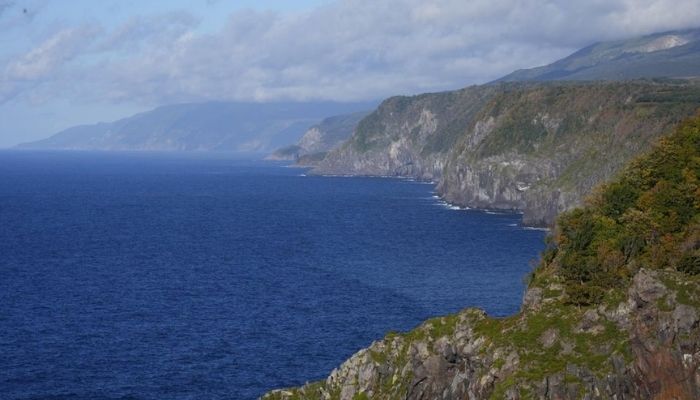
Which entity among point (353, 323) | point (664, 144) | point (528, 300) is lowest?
point (353, 323)

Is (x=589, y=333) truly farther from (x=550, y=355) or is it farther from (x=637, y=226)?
(x=637, y=226)

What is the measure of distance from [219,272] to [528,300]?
86005 millimetres

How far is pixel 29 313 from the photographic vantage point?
118875 millimetres

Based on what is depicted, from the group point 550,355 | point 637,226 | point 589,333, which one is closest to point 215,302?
point 637,226

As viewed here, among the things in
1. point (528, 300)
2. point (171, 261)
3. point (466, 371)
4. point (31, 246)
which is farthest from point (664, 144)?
point (31, 246)

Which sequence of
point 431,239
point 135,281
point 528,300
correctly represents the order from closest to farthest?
point 528,300, point 135,281, point 431,239

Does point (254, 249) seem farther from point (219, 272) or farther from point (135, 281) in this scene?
point (135, 281)

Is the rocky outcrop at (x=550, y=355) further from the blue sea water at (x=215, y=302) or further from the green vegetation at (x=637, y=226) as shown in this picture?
the blue sea water at (x=215, y=302)

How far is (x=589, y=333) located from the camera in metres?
67.2

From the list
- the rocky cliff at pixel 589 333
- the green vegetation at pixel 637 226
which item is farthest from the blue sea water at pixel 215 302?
the green vegetation at pixel 637 226

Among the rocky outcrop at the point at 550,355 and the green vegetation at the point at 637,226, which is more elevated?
the green vegetation at the point at 637,226

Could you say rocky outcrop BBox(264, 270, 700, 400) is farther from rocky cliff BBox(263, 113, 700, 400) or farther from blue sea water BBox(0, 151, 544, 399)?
blue sea water BBox(0, 151, 544, 399)

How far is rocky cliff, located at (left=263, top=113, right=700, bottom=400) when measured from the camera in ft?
204

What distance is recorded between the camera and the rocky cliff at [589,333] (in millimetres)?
62312
